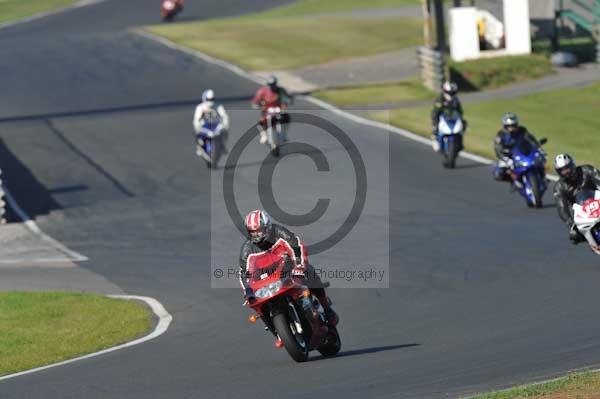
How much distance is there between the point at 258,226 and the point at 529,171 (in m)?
11.4

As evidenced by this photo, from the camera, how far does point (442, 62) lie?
38938 mm

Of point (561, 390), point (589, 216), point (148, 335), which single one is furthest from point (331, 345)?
point (589, 216)

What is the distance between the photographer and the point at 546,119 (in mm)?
33969

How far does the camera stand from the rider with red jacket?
13016 mm

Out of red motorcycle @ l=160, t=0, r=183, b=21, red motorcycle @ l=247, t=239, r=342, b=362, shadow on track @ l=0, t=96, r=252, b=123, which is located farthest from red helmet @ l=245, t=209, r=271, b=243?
red motorcycle @ l=160, t=0, r=183, b=21

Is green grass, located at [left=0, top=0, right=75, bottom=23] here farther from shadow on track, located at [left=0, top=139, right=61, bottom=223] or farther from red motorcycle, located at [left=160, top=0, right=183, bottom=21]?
shadow on track, located at [left=0, top=139, right=61, bottom=223]

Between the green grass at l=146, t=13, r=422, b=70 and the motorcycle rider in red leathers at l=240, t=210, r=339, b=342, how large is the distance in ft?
103

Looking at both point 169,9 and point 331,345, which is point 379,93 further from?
point 331,345

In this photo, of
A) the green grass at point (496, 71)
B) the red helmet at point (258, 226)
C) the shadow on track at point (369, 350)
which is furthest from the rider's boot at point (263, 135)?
the red helmet at point (258, 226)

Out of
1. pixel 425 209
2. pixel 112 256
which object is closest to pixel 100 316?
pixel 112 256

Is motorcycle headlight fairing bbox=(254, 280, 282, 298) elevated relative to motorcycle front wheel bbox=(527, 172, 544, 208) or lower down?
elevated

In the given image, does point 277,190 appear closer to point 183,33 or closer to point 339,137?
point 339,137

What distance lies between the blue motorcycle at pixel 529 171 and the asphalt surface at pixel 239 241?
0.38 m

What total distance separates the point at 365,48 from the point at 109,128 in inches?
614
